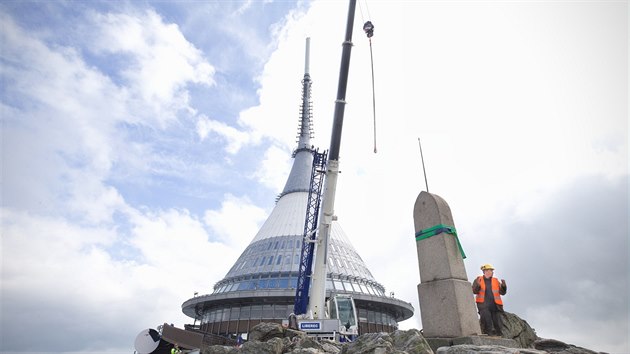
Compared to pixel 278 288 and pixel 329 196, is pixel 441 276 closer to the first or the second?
pixel 329 196

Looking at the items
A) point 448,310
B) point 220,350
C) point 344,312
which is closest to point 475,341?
point 448,310

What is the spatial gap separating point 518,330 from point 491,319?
81 cm

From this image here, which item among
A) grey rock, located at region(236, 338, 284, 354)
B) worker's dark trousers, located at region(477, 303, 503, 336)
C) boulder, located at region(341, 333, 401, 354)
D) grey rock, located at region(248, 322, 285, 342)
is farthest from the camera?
grey rock, located at region(248, 322, 285, 342)

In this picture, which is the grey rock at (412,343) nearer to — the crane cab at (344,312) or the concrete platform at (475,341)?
the concrete platform at (475,341)

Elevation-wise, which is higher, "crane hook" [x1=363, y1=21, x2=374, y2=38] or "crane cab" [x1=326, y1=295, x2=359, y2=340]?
"crane hook" [x1=363, y1=21, x2=374, y2=38]

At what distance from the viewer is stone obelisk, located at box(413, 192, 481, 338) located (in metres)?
7.34

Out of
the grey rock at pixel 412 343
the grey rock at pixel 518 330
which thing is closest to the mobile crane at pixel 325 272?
the grey rock at pixel 518 330

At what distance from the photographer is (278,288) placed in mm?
37750

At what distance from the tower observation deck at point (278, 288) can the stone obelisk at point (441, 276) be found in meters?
29.4

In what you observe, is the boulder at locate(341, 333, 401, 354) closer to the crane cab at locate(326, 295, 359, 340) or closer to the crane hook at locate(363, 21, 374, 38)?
the crane cab at locate(326, 295, 359, 340)

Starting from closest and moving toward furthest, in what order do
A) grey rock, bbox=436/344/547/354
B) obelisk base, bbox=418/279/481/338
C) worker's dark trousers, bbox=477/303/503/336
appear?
grey rock, bbox=436/344/547/354 < obelisk base, bbox=418/279/481/338 < worker's dark trousers, bbox=477/303/503/336

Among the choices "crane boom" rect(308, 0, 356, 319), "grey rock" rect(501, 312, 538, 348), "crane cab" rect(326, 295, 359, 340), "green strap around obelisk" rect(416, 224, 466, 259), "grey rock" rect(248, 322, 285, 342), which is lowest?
"grey rock" rect(501, 312, 538, 348)

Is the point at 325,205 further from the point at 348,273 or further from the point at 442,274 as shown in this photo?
the point at 348,273

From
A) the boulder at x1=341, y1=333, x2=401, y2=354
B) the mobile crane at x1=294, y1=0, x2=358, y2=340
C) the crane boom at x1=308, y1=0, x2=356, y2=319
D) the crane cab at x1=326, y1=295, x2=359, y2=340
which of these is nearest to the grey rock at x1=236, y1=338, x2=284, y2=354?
the boulder at x1=341, y1=333, x2=401, y2=354
